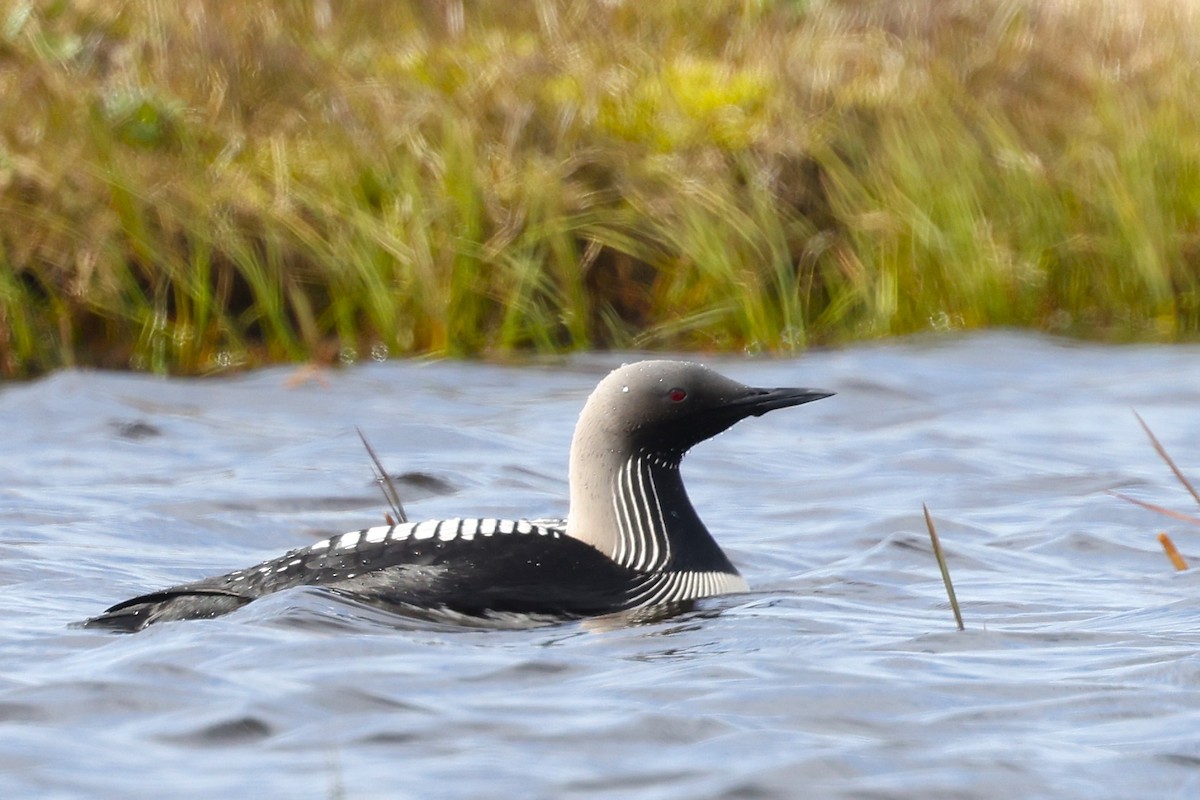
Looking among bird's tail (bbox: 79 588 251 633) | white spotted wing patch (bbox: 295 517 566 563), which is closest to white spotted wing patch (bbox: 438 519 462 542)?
white spotted wing patch (bbox: 295 517 566 563)

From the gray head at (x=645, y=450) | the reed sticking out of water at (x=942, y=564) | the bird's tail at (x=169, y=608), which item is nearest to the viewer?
the reed sticking out of water at (x=942, y=564)

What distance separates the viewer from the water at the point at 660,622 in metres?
3.20

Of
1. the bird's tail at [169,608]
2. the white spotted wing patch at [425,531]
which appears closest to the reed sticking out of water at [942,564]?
the white spotted wing patch at [425,531]

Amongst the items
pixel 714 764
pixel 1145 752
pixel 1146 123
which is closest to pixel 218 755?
pixel 714 764

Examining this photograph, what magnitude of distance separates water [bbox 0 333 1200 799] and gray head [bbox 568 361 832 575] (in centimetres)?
22

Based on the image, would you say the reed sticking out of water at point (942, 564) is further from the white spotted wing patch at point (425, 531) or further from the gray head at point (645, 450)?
the white spotted wing patch at point (425, 531)

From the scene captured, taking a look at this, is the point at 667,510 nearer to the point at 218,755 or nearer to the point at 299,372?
the point at 218,755

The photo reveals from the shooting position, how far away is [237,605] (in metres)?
4.22

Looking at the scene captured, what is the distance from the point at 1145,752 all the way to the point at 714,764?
2.35 feet

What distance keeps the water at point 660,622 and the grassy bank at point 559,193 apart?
30 cm

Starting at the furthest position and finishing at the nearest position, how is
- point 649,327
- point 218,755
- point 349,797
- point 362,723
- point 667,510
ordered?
1. point 649,327
2. point 667,510
3. point 362,723
4. point 218,755
5. point 349,797

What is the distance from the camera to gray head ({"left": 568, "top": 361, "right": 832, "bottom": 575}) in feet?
15.1

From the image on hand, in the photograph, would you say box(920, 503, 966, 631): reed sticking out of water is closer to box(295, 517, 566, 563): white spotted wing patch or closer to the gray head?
the gray head

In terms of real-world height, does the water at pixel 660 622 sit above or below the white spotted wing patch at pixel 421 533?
below
